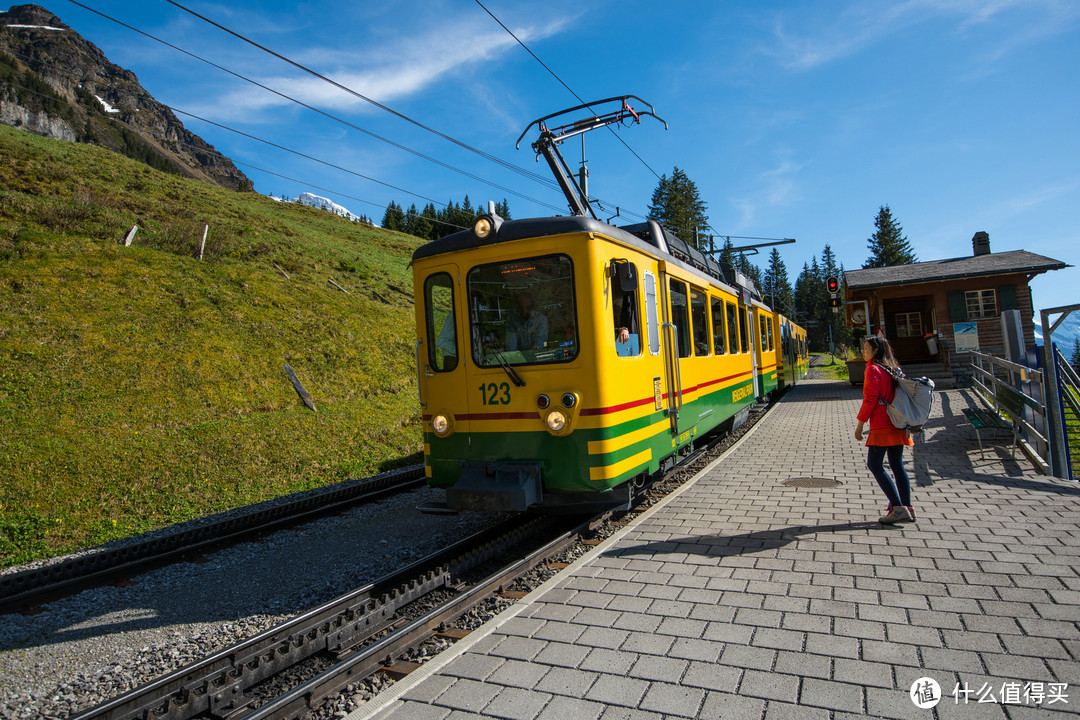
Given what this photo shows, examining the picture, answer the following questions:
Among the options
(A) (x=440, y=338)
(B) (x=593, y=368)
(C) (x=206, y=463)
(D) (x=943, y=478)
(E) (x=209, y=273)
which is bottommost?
(D) (x=943, y=478)

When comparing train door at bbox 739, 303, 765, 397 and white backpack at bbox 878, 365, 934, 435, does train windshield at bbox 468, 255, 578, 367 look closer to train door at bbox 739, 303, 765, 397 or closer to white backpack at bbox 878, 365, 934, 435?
white backpack at bbox 878, 365, 934, 435

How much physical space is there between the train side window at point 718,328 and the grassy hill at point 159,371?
608 cm

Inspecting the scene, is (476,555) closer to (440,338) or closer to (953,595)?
(440,338)

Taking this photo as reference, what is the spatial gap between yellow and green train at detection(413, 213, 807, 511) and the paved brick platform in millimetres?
867

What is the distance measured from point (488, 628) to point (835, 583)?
2423 mm

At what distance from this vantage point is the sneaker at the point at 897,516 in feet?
17.5

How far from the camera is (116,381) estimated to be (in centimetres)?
1051

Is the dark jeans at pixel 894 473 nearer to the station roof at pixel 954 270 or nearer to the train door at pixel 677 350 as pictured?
the train door at pixel 677 350

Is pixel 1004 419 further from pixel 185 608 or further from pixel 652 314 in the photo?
pixel 185 608

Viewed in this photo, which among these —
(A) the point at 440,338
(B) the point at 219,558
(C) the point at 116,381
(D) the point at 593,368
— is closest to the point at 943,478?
(D) the point at 593,368

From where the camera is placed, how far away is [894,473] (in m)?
5.39

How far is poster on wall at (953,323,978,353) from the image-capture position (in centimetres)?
2061

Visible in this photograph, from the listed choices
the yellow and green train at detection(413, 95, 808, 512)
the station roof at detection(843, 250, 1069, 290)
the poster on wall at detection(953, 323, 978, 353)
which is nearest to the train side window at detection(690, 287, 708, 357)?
the yellow and green train at detection(413, 95, 808, 512)

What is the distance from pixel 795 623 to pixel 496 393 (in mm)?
3034
